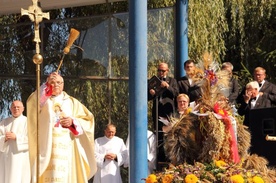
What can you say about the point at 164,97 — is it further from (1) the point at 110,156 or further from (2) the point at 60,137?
(2) the point at 60,137

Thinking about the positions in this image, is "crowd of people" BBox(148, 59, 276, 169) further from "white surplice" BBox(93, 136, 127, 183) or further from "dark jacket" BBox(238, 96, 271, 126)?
"white surplice" BBox(93, 136, 127, 183)

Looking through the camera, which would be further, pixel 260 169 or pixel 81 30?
pixel 81 30

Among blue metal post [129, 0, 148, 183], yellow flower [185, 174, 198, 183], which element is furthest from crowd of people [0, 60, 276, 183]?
yellow flower [185, 174, 198, 183]

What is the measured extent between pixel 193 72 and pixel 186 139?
2.30 feet

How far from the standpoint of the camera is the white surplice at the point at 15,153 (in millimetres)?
13641

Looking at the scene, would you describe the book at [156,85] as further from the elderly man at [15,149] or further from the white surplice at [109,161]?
the elderly man at [15,149]

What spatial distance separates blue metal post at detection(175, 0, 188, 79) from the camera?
49.2 ft

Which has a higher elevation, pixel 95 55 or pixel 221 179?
pixel 95 55

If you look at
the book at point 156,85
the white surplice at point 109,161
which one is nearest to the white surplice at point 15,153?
the white surplice at point 109,161

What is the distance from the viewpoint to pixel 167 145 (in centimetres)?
723

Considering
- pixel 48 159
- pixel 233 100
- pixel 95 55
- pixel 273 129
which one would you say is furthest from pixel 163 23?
pixel 273 129

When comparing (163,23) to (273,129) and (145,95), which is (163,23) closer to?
(145,95)

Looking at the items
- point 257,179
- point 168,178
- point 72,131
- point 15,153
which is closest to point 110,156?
point 15,153

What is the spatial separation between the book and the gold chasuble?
116 centimetres
